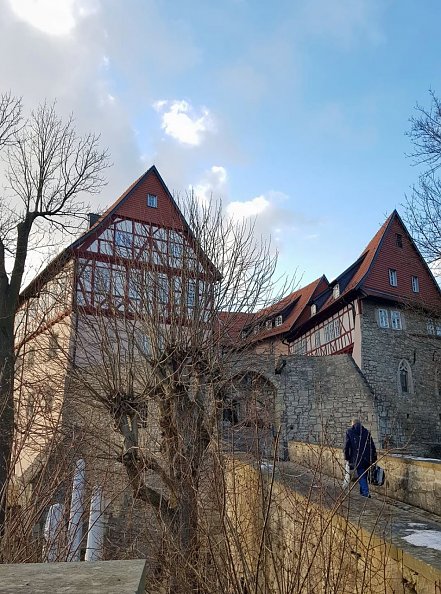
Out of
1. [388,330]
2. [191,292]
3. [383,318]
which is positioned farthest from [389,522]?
[383,318]

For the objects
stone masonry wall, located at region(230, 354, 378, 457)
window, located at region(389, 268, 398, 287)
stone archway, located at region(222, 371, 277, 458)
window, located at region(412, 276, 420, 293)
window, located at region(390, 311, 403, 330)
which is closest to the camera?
stone archway, located at region(222, 371, 277, 458)

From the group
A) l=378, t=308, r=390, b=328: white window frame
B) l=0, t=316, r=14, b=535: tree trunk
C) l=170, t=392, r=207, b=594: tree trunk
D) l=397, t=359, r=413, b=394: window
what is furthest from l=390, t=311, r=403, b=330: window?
l=0, t=316, r=14, b=535: tree trunk

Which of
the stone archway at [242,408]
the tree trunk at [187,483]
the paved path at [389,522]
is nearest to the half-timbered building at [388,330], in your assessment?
the stone archway at [242,408]

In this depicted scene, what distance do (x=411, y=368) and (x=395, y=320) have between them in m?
2.07

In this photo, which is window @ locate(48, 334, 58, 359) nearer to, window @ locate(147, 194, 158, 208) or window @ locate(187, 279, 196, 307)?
window @ locate(187, 279, 196, 307)

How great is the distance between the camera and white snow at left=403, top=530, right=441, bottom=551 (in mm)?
3654

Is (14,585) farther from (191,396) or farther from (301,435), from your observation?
(301,435)

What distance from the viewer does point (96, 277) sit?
8.23 m

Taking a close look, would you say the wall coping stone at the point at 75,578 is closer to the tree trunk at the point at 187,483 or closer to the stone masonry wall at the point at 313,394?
the tree trunk at the point at 187,483

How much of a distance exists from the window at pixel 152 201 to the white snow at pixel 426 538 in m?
18.4

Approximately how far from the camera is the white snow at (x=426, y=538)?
12.0 feet

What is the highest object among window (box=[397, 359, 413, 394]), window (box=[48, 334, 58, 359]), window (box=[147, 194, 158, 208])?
window (box=[147, 194, 158, 208])

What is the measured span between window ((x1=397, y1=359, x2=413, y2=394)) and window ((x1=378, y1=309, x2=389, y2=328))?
5.35 feet

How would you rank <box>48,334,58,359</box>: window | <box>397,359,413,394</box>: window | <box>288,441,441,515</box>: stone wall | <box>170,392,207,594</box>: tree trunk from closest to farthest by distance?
<box>170,392,207,594</box>: tree trunk < <box>288,441,441,515</box>: stone wall < <box>48,334,58,359</box>: window < <box>397,359,413,394</box>: window
